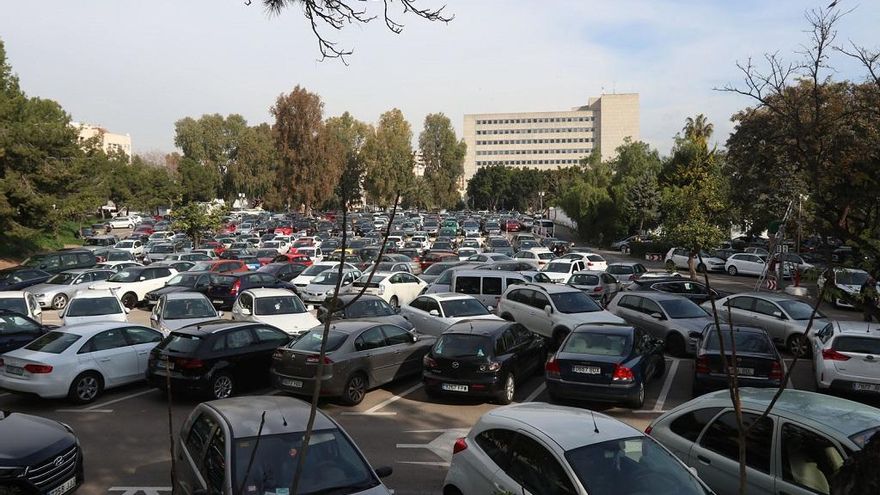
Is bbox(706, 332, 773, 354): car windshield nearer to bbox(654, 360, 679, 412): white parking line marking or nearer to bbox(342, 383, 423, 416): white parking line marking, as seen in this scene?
bbox(654, 360, 679, 412): white parking line marking

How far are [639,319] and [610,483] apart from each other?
12.4 m

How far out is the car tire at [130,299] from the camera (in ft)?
79.2

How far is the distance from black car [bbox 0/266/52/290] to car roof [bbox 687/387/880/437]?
26260 mm

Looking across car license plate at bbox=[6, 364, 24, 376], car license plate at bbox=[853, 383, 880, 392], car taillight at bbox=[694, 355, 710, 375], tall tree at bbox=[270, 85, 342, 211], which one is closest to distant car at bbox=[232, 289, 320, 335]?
car license plate at bbox=[6, 364, 24, 376]

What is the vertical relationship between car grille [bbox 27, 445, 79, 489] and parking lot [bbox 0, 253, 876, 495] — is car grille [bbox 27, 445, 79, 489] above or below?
above

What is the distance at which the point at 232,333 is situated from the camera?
12.4 meters

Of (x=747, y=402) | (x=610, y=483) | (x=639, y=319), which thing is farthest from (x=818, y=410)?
(x=639, y=319)

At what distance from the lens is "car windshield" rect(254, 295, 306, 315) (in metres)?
16.7

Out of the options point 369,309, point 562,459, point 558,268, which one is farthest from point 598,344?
point 558,268

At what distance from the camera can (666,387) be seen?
13.2m

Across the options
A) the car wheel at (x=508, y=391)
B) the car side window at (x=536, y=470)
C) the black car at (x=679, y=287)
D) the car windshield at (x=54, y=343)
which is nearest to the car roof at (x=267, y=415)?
the car side window at (x=536, y=470)

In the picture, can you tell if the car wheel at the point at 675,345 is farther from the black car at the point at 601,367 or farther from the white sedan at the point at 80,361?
the white sedan at the point at 80,361

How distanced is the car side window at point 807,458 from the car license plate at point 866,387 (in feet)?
23.4

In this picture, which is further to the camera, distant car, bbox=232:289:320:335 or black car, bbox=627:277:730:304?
black car, bbox=627:277:730:304
